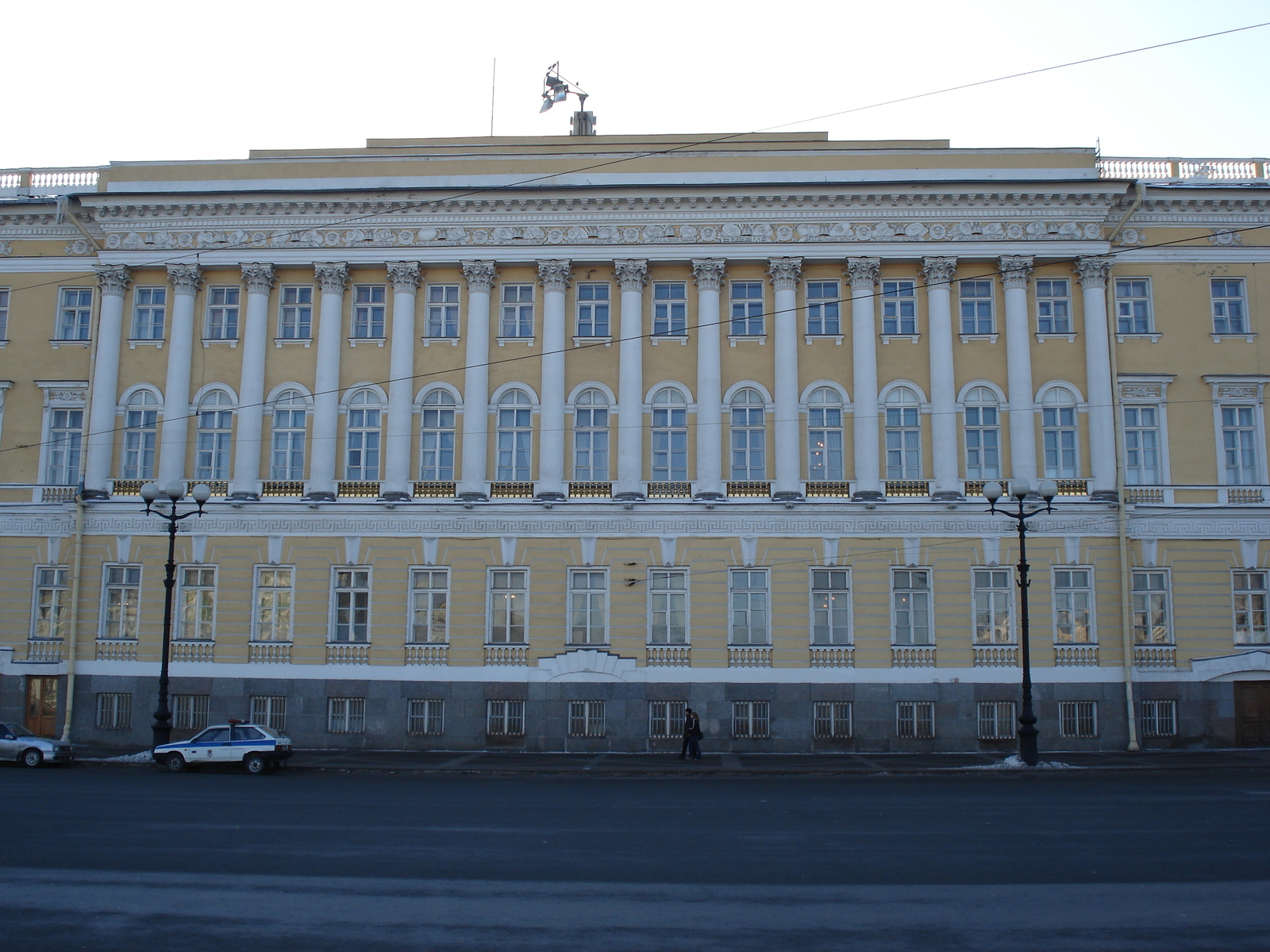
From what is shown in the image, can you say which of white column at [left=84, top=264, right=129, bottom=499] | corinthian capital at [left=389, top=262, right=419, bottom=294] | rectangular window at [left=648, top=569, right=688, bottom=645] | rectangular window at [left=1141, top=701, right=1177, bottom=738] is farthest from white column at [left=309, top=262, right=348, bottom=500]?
rectangular window at [left=1141, top=701, right=1177, bottom=738]

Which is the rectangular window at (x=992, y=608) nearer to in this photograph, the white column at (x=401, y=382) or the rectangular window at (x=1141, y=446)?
the rectangular window at (x=1141, y=446)

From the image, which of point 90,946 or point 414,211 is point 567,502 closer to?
point 414,211

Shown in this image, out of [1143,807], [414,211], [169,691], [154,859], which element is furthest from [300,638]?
[1143,807]

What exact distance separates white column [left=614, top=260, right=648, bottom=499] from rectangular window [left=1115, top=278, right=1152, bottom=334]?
1579 cm

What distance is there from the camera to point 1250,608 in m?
32.7

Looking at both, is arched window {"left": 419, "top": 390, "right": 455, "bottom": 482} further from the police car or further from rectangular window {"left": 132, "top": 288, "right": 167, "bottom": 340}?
the police car

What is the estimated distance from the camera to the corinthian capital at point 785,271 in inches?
1330

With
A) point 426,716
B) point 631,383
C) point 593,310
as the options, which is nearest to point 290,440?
point 426,716

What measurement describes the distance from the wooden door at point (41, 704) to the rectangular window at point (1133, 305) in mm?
37051

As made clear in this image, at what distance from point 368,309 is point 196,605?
37.1 feet

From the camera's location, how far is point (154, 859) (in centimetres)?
1412

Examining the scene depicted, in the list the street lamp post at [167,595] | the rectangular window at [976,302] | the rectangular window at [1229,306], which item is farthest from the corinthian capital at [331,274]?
the rectangular window at [1229,306]

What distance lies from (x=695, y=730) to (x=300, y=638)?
1321 cm

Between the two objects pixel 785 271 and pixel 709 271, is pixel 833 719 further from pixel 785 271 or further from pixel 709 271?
pixel 709 271
